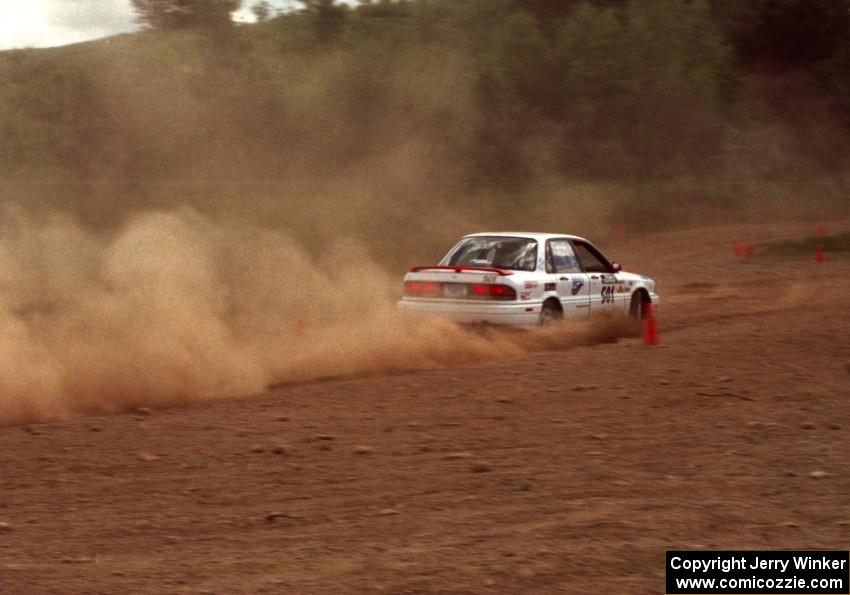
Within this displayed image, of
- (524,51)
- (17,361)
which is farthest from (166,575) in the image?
(524,51)

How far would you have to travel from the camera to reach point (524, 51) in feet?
120

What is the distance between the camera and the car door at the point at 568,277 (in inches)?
501

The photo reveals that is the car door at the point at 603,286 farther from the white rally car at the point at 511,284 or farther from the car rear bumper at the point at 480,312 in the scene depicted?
the car rear bumper at the point at 480,312

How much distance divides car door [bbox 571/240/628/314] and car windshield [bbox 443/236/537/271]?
941 millimetres

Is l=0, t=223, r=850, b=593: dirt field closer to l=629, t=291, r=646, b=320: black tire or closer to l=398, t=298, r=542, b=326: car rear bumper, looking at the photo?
l=398, t=298, r=542, b=326: car rear bumper

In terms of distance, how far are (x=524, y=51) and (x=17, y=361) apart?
30.1m

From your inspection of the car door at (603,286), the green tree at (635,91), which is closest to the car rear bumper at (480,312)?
the car door at (603,286)

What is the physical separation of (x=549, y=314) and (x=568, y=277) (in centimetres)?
58

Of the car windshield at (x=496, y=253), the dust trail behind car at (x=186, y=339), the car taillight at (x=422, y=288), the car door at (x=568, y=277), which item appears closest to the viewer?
the dust trail behind car at (x=186, y=339)

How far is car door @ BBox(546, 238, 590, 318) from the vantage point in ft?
41.8

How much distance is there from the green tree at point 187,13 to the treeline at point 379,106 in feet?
0.18

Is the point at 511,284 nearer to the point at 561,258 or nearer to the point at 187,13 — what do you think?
the point at 561,258

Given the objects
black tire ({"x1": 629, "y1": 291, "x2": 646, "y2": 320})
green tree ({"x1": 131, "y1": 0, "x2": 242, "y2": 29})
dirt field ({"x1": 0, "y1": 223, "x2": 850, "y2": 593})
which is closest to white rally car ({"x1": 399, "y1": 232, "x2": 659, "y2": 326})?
black tire ({"x1": 629, "y1": 291, "x2": 646, "y2": 320})

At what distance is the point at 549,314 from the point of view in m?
12.6
